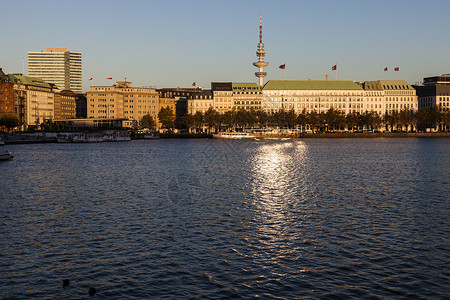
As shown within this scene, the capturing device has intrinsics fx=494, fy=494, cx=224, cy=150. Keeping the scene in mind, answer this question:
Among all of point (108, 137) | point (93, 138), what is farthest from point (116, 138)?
point (93, 138)

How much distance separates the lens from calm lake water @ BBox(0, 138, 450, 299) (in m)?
20.8

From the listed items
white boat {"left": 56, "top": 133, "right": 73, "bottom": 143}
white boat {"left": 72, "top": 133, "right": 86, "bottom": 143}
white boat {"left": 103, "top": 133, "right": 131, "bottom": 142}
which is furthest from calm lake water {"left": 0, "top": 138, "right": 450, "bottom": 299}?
white boat {"left": 103, "top": 133, "right": 131, "bottom": 142}

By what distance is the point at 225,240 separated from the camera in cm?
2797

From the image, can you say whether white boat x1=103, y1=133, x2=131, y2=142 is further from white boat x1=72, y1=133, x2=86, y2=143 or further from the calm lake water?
the calm lake water

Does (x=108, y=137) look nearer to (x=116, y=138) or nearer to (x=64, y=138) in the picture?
(x=116, y=138)

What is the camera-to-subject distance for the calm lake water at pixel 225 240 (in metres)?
20.8

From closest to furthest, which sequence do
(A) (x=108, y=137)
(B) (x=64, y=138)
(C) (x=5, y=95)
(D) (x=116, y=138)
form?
(B) (x=64, y=138)
(D) (x=116, y=138)
(A) (x=108, y=137)
(C) (x=5, y=95)

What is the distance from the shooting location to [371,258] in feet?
80.1

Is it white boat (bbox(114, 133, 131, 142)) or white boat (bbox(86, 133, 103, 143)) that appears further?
white boat (bbox(114, 133, 131, 142))

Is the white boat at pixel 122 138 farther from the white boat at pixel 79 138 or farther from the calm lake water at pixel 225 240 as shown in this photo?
the calm lake water at pixel 225 240

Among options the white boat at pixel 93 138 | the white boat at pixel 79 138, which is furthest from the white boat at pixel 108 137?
the white boat at pixel 79 138

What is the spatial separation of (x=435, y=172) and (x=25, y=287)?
2288 inches

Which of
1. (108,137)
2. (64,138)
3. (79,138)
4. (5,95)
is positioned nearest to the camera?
(64,138)

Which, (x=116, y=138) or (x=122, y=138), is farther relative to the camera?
(x=122, y=138)
